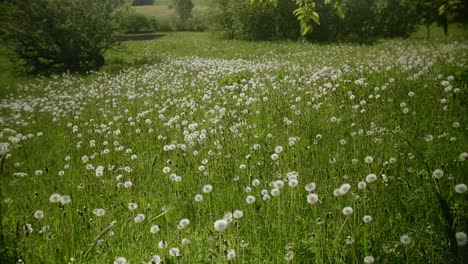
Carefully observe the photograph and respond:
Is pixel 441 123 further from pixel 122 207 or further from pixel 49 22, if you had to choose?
pixel 49 22

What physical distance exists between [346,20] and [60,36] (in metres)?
23.2

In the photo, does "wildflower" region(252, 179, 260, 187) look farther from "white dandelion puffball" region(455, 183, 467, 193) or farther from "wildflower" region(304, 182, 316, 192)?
"white dandelion puffball" region(455, 183, 467, 193)

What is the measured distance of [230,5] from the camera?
3328 centimetres

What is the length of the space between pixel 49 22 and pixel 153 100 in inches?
429

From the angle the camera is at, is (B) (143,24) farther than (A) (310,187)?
Yes

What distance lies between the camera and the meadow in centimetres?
283

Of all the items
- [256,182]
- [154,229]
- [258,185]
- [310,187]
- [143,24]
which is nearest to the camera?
[154,229]

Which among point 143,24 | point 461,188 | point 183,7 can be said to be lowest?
point 461,188

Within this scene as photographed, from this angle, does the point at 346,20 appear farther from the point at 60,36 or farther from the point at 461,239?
the point at 461,239

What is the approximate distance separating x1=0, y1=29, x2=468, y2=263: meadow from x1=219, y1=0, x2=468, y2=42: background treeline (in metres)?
22.6

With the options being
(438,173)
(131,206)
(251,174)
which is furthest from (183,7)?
(438,173)

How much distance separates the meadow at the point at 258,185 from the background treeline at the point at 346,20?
22.6 meters

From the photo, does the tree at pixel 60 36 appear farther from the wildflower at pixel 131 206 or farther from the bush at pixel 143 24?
the bush at pixel 143 24

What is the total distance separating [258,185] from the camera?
3922 millimetres
